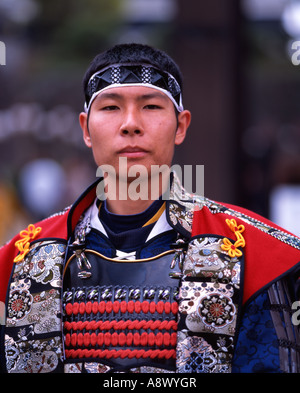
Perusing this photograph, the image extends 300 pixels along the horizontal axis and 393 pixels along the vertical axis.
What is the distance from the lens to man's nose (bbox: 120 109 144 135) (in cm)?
246

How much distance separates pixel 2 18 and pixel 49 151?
247cm

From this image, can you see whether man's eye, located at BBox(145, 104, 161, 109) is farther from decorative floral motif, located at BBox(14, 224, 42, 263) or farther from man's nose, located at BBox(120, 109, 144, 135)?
decorative floral motif, located at BBox(14, 224, 42, 263)

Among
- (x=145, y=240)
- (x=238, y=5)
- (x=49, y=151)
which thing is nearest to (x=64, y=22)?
(x=49, y=151)

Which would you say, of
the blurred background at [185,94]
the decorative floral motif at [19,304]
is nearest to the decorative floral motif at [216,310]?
the decorative floral motif at [19,304]

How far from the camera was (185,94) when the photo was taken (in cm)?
622

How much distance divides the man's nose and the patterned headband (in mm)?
117

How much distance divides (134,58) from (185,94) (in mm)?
3682

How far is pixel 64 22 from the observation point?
1323 centimetres

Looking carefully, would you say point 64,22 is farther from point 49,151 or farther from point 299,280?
point 299,280

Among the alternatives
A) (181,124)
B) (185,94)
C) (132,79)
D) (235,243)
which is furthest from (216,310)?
(185,94)

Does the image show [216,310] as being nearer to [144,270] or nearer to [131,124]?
[144,270]

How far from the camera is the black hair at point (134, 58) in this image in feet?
8.49

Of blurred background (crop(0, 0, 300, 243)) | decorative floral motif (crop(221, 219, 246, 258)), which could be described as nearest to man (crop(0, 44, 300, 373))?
decorative floral motif (crop(221, 219, 246, 258))
